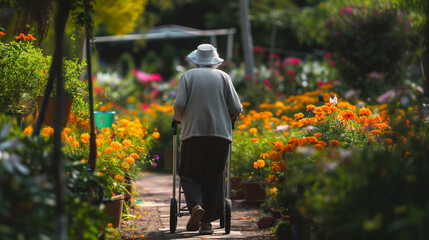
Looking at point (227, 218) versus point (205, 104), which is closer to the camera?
point (205, 104)

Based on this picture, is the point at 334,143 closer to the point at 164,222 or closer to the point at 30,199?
the point at 164,222

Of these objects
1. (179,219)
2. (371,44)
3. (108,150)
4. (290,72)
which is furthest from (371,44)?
(108,150)

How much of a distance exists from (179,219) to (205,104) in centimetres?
146

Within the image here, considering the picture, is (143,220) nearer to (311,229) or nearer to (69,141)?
(69,141)

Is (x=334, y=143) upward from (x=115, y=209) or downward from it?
upward

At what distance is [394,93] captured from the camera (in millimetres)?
2992

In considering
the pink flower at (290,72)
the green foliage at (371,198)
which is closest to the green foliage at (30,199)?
the green foliage at (371,198)

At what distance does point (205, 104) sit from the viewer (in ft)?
13.4

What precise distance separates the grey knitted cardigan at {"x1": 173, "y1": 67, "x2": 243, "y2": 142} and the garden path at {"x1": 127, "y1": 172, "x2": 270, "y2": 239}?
31.8 inches

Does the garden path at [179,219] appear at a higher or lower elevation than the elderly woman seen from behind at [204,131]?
lower

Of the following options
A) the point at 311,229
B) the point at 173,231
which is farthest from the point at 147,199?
the point at 311,229

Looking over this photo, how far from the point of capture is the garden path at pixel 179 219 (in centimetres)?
416

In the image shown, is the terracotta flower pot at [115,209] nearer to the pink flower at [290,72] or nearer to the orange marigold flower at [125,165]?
the orange marigold flower at [125,165]

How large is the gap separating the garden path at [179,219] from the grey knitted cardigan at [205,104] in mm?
807
